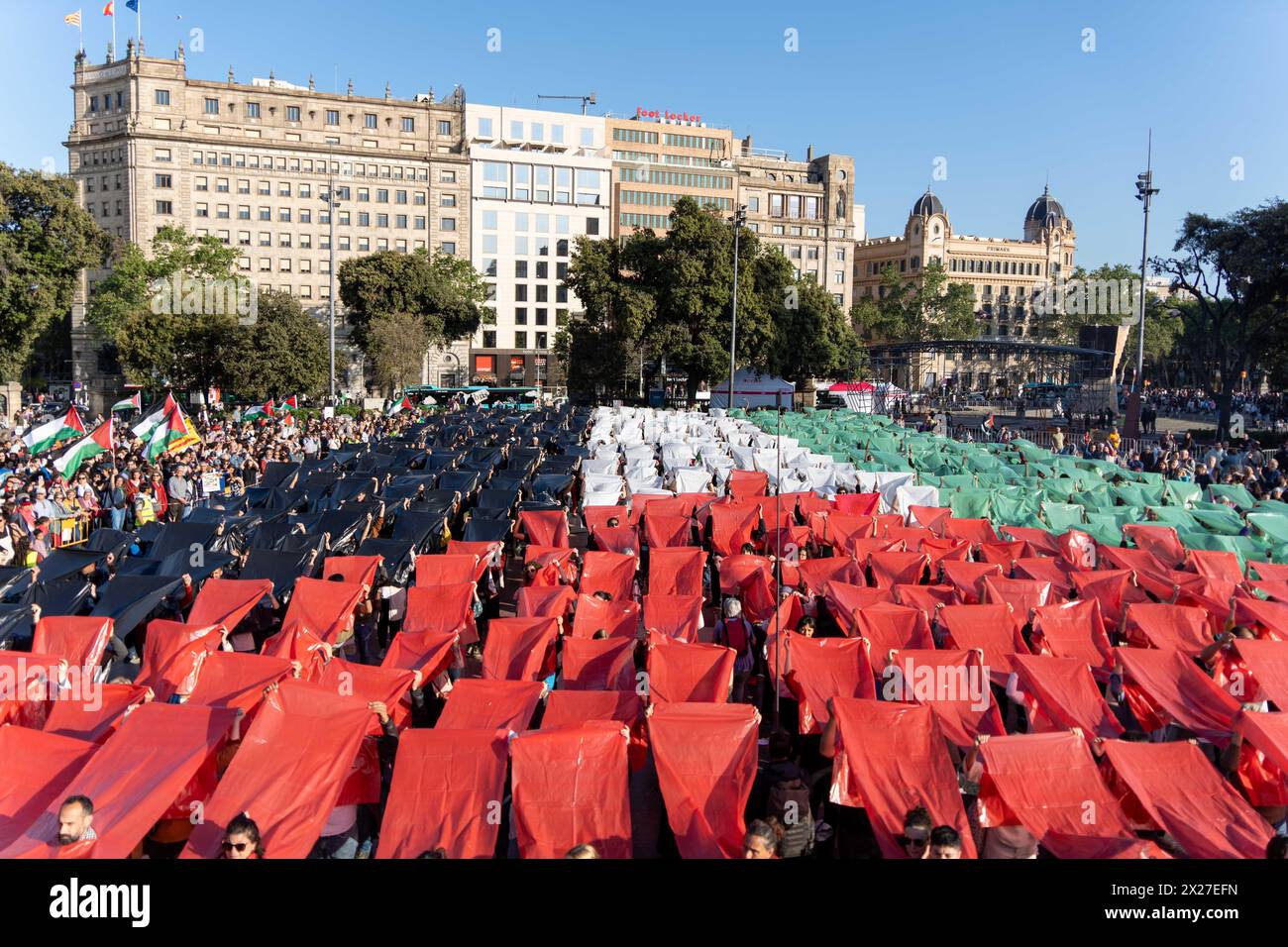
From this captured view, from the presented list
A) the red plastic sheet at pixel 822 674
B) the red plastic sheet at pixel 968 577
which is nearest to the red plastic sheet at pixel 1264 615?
the red plastic sheet at pixel 968 577

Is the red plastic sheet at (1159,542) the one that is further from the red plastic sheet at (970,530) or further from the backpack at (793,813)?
the backpack at (793,813)

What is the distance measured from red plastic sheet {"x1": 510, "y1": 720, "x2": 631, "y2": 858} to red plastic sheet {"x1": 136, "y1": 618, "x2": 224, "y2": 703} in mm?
3662

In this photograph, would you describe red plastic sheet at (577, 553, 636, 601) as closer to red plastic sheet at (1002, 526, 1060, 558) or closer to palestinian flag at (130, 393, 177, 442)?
red plastic sheet at (1002, 526, 1060, 558)

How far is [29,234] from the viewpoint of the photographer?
41344 millimetres

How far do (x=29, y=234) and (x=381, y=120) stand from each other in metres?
46.5

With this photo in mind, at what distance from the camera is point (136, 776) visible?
20.9 ft

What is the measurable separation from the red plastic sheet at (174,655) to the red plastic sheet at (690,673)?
4.03 m

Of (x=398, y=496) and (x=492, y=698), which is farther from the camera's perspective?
(x=398, y=496)

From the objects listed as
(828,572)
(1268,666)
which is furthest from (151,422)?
(1268,666)

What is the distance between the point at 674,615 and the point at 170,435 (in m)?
16.5

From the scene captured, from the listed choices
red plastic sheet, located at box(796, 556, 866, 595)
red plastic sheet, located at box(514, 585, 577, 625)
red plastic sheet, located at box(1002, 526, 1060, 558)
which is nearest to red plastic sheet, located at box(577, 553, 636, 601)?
red plastic sheet, located at box(514, 585, 577, 625)
